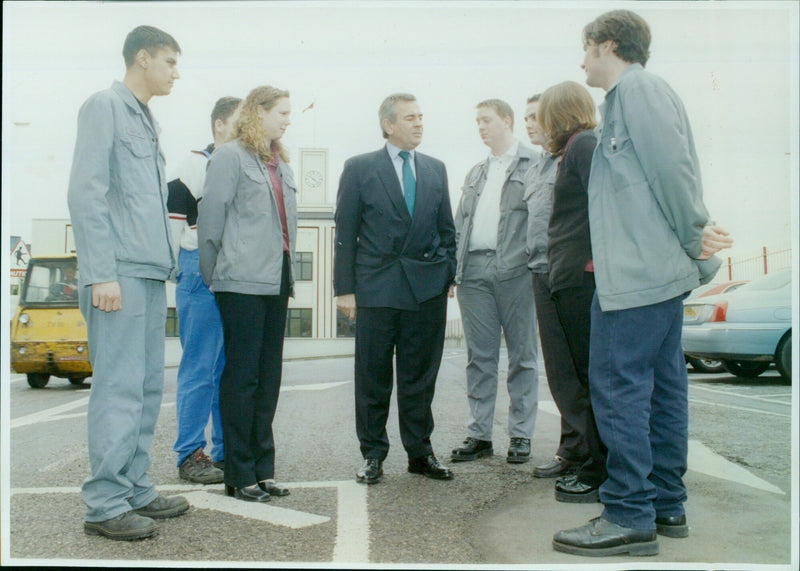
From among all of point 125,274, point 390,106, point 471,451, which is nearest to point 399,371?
point 471,451

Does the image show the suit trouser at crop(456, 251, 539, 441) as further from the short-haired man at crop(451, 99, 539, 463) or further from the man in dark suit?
the man in dark suit

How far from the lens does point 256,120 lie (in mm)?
3299

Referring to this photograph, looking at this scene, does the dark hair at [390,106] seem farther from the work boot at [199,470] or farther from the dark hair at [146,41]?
the work boot at [199,470]

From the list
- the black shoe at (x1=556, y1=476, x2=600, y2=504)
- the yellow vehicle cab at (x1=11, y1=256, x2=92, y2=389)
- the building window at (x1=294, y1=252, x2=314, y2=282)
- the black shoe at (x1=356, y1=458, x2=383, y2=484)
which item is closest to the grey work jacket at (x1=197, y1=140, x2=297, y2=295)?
the building window at (x1=294, y1=252, x2=314, y2=282)

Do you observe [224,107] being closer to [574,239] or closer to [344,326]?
[344,326]

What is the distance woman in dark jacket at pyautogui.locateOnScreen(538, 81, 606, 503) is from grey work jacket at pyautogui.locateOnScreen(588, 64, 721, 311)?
0.47 meters

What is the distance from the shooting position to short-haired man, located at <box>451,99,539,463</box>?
13.1ft

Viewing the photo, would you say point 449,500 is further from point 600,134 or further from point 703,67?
point 703,67

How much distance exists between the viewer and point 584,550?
246cm

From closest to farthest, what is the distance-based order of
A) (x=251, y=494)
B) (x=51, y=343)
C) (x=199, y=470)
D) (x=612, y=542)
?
1. (x=612, y=542)
2. (x=251, y=494)
3. (x=199, y=470)
4. (x=51, y=343)

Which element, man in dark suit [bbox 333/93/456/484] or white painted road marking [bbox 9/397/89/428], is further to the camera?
white painted road marking [bbox 9/397/89/428]

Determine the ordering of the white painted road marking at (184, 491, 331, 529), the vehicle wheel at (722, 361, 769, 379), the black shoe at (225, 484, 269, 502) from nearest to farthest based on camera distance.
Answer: the white painted road marking at (184, 491, 331, 529), the black shoe at (225, 484, 269, 502), the vehicle wheel at (722, 361, 769, 379)

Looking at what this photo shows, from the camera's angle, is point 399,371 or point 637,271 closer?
point 637,271

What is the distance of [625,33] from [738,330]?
4.49 m
